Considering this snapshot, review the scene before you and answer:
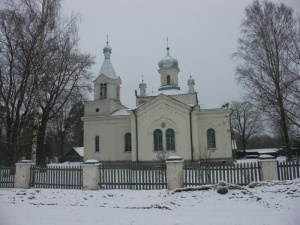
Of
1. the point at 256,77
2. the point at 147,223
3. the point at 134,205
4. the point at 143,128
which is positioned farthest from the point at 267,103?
the point at 147,223

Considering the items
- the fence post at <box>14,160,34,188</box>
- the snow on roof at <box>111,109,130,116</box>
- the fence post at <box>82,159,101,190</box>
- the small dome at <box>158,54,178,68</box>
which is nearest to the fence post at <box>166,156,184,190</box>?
the fence post at <box>82,159,101,190</box>

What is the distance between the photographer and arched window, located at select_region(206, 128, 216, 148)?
2479cm

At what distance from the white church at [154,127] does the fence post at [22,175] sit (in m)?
10.4

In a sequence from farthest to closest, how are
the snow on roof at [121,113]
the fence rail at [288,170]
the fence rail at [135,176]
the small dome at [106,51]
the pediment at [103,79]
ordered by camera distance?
the small dome at [106,51], the pediment at [103,79], the snow on roof at [121,113], the fence rail at [135,176], the fence rail at [288,170]

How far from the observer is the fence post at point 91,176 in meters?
12.2

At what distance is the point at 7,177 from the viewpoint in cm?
1378

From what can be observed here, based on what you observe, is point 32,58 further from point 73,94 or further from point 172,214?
point 172,214

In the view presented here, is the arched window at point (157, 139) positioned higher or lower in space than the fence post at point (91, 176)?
higher

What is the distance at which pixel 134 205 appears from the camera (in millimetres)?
9688

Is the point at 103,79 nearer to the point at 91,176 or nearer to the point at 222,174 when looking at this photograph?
the point at 91,176

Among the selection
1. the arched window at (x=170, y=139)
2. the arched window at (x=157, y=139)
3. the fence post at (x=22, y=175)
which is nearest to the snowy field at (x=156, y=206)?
the fence post at (x=22, y=175)

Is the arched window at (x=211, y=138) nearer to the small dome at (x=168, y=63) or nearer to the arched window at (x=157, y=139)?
Answer: the arched window at (x=157, y=139)

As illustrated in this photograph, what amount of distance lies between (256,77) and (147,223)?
1565 centimetres

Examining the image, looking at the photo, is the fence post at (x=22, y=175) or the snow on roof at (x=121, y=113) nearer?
the fence post at (x=22, y=175)
